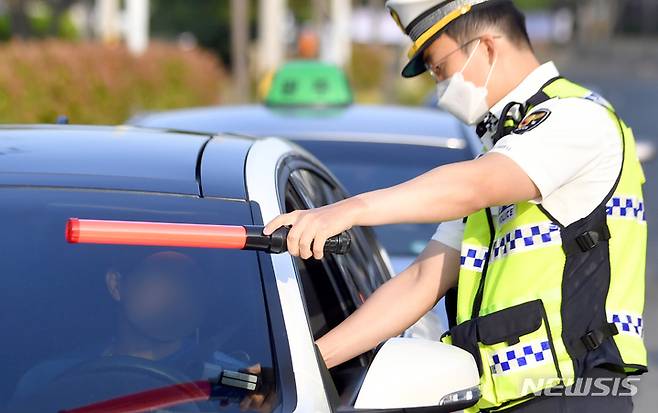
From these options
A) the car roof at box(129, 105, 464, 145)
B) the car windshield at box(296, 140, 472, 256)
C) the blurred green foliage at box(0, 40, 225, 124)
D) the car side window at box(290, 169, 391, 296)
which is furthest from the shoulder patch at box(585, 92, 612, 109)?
the blurred green foliage at box(0, 40, 225, 124)

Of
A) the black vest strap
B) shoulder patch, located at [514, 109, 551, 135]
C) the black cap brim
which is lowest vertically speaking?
the black vest strap

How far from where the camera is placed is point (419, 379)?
277 cm

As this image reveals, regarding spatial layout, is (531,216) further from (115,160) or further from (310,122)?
(310,122)

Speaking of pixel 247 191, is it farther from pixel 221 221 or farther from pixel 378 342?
pixel 378 342

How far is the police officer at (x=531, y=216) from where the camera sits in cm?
283

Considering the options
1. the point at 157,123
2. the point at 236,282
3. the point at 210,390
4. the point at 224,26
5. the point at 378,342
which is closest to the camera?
the point at 210,390

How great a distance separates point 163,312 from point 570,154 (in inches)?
35.3

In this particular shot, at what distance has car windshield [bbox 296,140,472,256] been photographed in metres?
5.94

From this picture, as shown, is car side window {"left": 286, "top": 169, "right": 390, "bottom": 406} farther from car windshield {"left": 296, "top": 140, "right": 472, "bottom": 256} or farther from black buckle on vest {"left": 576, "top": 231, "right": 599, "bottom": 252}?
car windshield {"left": 296, "top": 140, "right": 472, "bottom": 256}

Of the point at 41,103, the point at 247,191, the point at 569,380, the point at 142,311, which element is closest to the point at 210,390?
the point at 142,311

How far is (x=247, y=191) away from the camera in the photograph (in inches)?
124

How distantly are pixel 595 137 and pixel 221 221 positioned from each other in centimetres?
79

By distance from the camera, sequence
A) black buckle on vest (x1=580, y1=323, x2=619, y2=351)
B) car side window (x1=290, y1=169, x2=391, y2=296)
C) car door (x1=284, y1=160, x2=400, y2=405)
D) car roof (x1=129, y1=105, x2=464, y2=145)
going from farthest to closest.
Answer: car roof (x1=129, y1=105, x2=464, y2=145), car side window (x1=290, y1=169, x2=391, y2=296), car door (x1=284, y1=160, x2=400, y2=405), black buckle on vest (x1=580, y1=323, x2=619, y2=351)

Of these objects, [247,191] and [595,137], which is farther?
[247,191]
